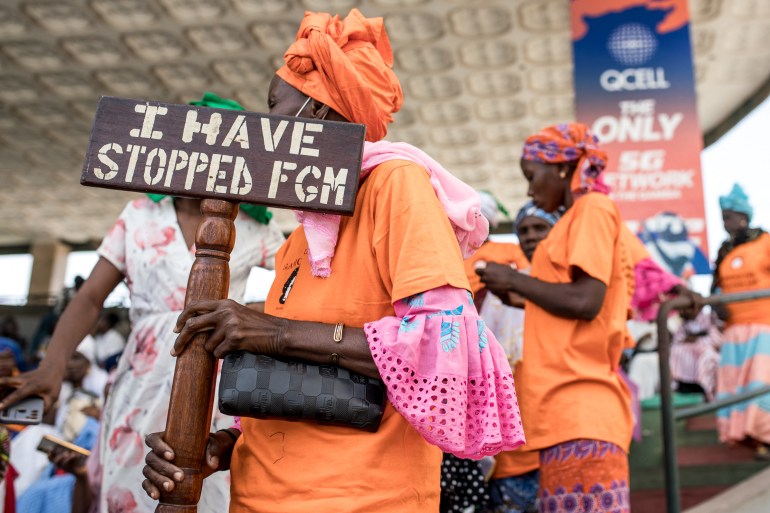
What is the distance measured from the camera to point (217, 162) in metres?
1.37

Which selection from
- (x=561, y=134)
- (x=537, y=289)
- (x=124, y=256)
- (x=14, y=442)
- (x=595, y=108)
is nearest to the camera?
(x=537, y=289)

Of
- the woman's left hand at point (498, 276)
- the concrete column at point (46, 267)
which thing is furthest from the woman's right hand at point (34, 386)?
the concrete column at point (46, 267)

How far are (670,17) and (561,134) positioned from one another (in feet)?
13.9

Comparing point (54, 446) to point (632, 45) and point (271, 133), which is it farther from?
point (632, 45)

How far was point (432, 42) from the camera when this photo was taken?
851cm

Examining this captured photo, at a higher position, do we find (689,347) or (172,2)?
(172,2)

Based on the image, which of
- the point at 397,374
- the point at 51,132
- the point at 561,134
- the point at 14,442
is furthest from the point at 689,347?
the point at 51,132

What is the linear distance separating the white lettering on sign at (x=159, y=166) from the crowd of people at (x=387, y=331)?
0.25m

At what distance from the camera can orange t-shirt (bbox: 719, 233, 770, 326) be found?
5293 millimetres

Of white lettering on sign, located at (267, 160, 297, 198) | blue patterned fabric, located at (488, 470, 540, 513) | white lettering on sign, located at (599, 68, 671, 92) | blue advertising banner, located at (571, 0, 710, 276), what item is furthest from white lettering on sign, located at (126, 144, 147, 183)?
white lettering on sign, located at (599, 68, 671, 92)

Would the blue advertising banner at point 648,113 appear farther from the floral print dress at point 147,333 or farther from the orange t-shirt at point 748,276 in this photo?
the floral print dress at point 147,333

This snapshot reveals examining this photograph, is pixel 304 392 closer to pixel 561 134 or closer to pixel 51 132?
pixel 561 134

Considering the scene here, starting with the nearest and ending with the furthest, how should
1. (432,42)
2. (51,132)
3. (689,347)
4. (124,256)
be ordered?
(124,256) → (689,347) → (432,42) → (51,132)

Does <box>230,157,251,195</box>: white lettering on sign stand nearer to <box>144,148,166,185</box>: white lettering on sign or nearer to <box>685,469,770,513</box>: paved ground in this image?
<box>144,148,166,185</box>: white lettering on sign
